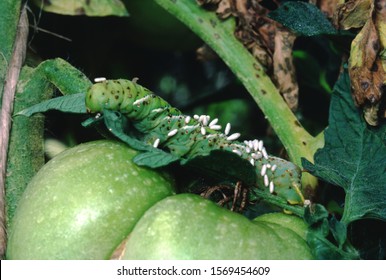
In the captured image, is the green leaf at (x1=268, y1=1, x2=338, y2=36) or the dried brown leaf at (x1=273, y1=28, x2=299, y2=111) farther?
the dried brown leaf at (x1=273, y1=28, x2=299, y2=111)

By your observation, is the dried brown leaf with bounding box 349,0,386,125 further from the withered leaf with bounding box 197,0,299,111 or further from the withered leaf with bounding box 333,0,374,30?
the withered leaf with bounding box 197,0,299,111

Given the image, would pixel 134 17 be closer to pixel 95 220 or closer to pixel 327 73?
pixel 327 73

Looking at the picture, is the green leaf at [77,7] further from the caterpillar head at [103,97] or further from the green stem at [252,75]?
the caterpillar head at [103,97]

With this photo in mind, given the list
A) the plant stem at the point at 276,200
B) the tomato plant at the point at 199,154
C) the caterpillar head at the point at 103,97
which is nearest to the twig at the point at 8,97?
the tomato plant at the point at 199,154

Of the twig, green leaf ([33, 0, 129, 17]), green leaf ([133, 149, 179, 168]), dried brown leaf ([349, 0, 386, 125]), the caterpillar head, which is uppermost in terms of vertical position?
dried brown leaf ([349, 0, 386, 125])

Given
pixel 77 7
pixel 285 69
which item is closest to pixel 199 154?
pixel 285 69

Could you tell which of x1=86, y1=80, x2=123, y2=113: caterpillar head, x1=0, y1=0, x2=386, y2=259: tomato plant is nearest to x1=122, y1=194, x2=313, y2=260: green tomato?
x1=0, y1=0, x2=386, y2=259: tomato plant
